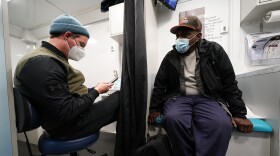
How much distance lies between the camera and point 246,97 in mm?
1193

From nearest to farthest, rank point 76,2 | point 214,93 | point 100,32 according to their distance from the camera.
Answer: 1. point 214,93
2. point 76,2
3. point 100,32

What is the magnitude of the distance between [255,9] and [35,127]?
175 centimetres

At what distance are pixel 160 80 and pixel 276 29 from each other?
115 cm

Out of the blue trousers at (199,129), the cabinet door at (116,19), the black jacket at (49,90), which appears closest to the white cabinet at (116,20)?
the cabinet door at (116,19)

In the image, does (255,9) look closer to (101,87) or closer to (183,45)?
(183,45)

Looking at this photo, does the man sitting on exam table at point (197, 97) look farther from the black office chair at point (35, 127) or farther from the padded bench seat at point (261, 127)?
the black office chair at point (35, 127)

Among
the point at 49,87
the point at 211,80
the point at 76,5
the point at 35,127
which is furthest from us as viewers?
the point at 76,5

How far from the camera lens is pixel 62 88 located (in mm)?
704

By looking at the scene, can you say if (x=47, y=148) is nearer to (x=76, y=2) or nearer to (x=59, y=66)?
(x=59, y=66)

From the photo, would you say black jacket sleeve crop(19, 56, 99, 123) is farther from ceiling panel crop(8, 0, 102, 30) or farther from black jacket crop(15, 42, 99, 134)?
ceiling panel crop(8, 0, 102, 30)

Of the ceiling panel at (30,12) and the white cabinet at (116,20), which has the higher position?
the ceiling panel at (30,12)

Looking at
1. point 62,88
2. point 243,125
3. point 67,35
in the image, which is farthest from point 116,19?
point 243,125

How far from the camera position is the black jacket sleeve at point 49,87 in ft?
2.15

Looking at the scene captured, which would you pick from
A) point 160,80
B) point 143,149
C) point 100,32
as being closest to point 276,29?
point 160,80
